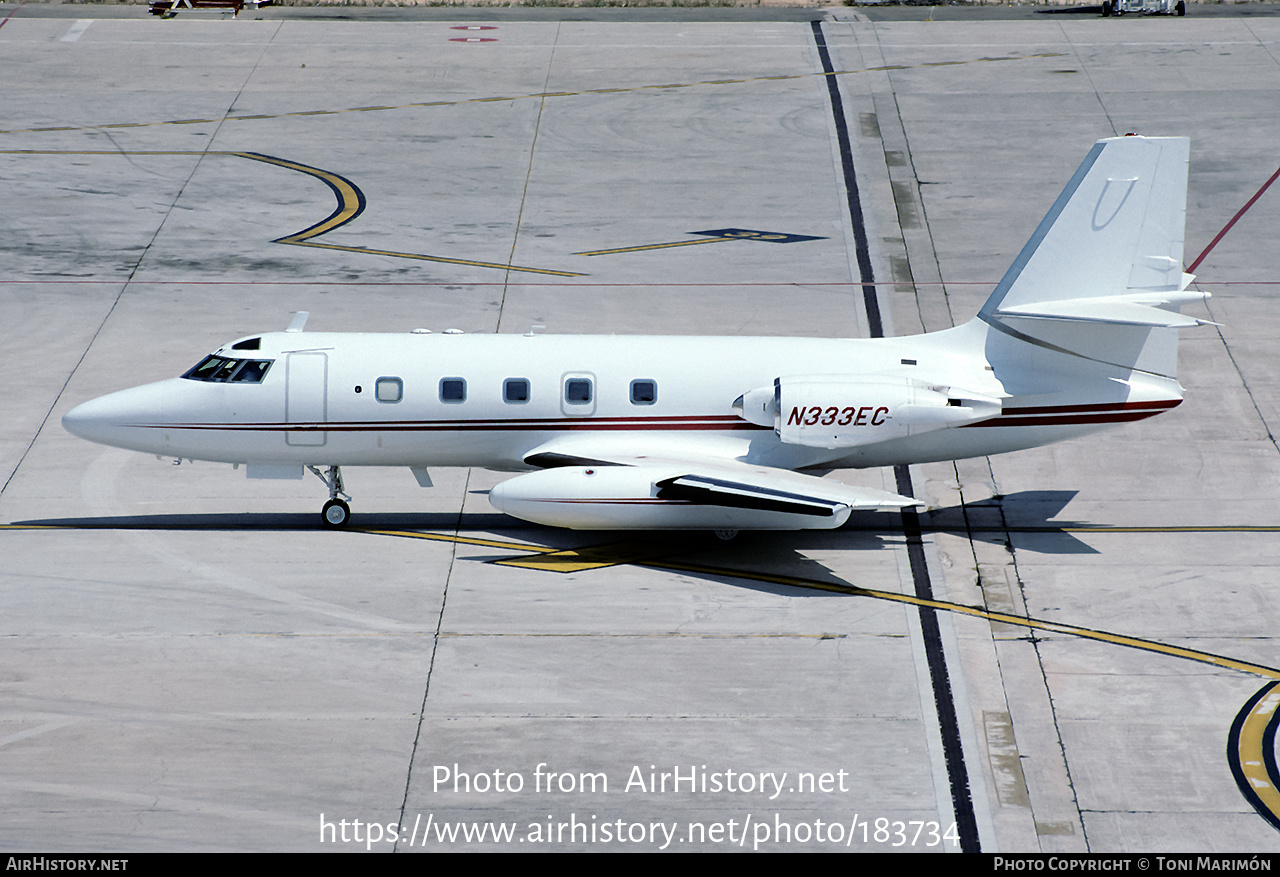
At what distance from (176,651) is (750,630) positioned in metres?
8.11

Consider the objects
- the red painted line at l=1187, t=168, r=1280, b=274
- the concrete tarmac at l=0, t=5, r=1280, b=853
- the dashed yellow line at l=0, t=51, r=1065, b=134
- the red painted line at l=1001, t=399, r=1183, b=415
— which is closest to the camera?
the concrete tarmac at l=0, t=5, r=1280, b=853

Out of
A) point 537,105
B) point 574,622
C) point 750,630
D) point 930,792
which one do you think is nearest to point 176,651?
point 574,622

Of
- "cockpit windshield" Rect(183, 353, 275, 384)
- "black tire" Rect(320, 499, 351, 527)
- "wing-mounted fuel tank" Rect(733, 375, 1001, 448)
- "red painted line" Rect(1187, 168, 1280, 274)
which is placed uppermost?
"cockpit windshield" Rect(183, 353, 275, 384)

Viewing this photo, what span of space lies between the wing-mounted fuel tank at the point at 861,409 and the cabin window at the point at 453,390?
504cm

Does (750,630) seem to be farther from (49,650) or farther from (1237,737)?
(49,650)

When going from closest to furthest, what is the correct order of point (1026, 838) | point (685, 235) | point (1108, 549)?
point (1026, 838) < point (1108, 549) < point (685, 235)

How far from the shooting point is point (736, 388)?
2530 centimetres

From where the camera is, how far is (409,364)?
1000 inches

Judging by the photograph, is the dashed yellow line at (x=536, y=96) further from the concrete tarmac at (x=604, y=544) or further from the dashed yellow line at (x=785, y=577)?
the dashed yellow line at (x=785, y=577)

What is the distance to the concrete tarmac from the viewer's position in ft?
60.0

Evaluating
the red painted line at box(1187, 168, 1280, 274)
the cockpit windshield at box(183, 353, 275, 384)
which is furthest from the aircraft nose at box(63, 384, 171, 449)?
the red painted line at box(1187, 168, 1280, 274)

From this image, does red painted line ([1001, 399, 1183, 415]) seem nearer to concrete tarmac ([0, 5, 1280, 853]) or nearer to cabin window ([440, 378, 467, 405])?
concrete tarmac ([0, 5, 1280, 853])

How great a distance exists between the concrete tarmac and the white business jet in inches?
58.4

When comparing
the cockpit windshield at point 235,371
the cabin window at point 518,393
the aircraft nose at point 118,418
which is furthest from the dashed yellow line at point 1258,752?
the aircraft nose at point 118,418
